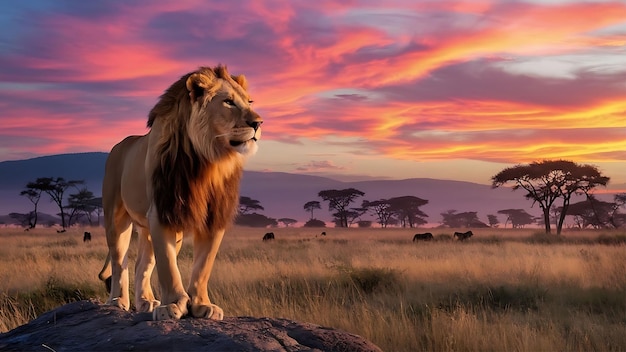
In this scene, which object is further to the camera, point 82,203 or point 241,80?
point 82,203

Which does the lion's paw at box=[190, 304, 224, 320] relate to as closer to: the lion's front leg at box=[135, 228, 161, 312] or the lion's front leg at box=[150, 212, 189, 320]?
the lion's front leg at box=[150, 212, 189, 320]

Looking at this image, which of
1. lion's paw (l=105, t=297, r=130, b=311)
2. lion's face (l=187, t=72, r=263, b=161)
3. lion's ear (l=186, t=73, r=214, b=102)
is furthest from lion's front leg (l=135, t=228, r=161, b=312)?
lion's ear (l=186, t=73, r=214, b=102)

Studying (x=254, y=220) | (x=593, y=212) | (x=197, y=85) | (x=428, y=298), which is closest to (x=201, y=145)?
(x=197, y=85)

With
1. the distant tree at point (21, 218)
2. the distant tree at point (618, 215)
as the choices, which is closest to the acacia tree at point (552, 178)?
the distant tree at point (618, 215)

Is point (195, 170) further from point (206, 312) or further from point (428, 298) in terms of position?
point (428, 298)

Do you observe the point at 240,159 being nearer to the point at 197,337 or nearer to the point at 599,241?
the point at 197,337

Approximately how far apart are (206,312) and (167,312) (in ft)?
0.90

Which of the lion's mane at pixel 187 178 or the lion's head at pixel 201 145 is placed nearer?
the lion's head at pixel 201 145

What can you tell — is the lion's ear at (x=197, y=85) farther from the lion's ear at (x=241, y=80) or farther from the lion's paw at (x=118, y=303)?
the lion's paw at (x=118, y=303)

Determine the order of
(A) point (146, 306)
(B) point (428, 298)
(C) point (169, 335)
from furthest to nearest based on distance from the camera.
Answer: (B) point (428, 298)
(A) point (146, 306)
(C) point (169, 335)

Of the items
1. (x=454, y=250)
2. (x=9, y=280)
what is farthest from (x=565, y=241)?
(x=9, y=280)

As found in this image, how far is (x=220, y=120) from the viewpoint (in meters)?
4.42

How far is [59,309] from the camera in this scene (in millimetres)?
5238

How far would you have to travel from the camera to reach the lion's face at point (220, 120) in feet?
14.3
